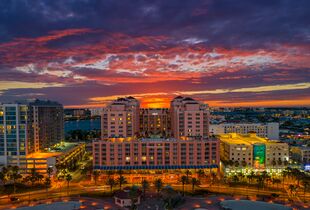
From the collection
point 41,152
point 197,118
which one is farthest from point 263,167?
point 41,152

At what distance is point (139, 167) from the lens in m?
48.2

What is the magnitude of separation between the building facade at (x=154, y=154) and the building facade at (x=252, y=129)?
119 ft

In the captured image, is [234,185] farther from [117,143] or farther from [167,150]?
[117,143]

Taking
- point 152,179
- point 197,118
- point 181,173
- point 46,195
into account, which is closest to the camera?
point 46,195

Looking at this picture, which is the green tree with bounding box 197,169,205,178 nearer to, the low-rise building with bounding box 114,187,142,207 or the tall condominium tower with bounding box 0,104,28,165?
the low-rise building with bounding box 114,187,142,207

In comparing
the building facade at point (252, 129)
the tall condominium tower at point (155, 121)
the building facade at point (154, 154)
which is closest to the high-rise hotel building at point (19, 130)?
the building facade at point (154, 154)

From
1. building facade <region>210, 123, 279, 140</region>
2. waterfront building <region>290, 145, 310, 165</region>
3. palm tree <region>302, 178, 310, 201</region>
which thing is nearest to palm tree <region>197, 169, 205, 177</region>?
palm tree <region>302, 178, 310, 201</region>

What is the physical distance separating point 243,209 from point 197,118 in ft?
99.2

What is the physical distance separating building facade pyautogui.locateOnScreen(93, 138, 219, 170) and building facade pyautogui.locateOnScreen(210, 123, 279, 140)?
36.3 metres

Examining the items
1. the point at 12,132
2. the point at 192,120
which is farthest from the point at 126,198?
the point at 192,120

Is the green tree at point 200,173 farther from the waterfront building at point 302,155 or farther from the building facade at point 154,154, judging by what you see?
the waterfront building at point 302,155

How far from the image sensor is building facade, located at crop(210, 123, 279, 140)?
8225cm

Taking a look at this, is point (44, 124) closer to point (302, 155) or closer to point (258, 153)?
point (258, 153)

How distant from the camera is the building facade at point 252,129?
270 feet
